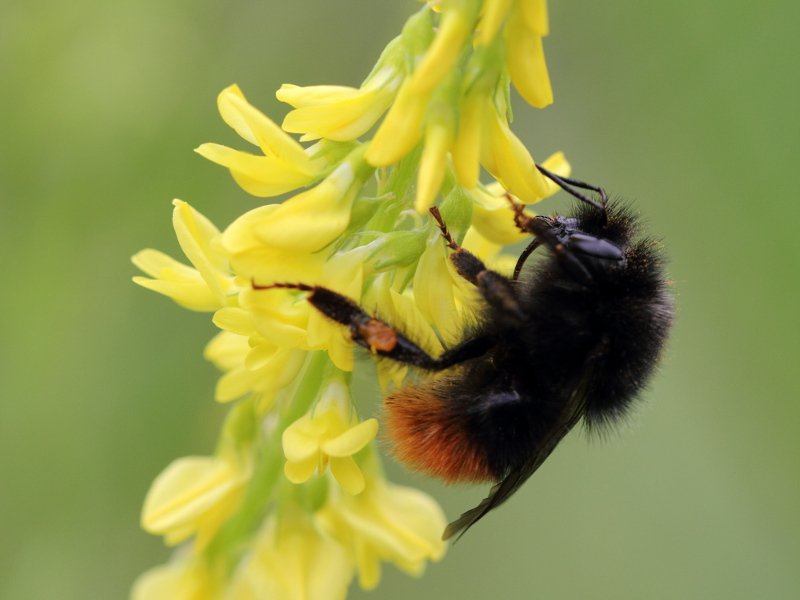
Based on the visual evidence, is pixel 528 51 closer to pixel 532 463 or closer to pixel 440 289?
pixel 440 289


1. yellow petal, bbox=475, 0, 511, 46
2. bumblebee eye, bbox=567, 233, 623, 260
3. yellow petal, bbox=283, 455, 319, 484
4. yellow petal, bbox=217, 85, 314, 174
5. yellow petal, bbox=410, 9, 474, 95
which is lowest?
yellow petal, bbox=283, 455, 319, 484

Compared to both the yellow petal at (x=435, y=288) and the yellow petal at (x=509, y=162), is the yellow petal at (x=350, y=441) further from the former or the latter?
the yellow petal at (x=509, y=162)

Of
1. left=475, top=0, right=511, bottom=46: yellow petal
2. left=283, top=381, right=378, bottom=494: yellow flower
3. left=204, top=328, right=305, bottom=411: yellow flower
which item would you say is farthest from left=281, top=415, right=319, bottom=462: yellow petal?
left=475, top=0, right=511, bottom=46: yellow petal

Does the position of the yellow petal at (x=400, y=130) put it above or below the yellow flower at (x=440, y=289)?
above

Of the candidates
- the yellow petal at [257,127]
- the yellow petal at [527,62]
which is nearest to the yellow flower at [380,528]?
the yellow petal at [257,127]

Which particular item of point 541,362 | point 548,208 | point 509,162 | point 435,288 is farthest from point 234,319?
point 548,208

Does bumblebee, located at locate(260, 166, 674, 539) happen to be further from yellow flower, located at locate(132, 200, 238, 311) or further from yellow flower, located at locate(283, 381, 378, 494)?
yellow flower, located at locate(132, 200, 238, 311)

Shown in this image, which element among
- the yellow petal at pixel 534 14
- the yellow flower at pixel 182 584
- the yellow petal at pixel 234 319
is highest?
the yellow petal at pixel 534 14
